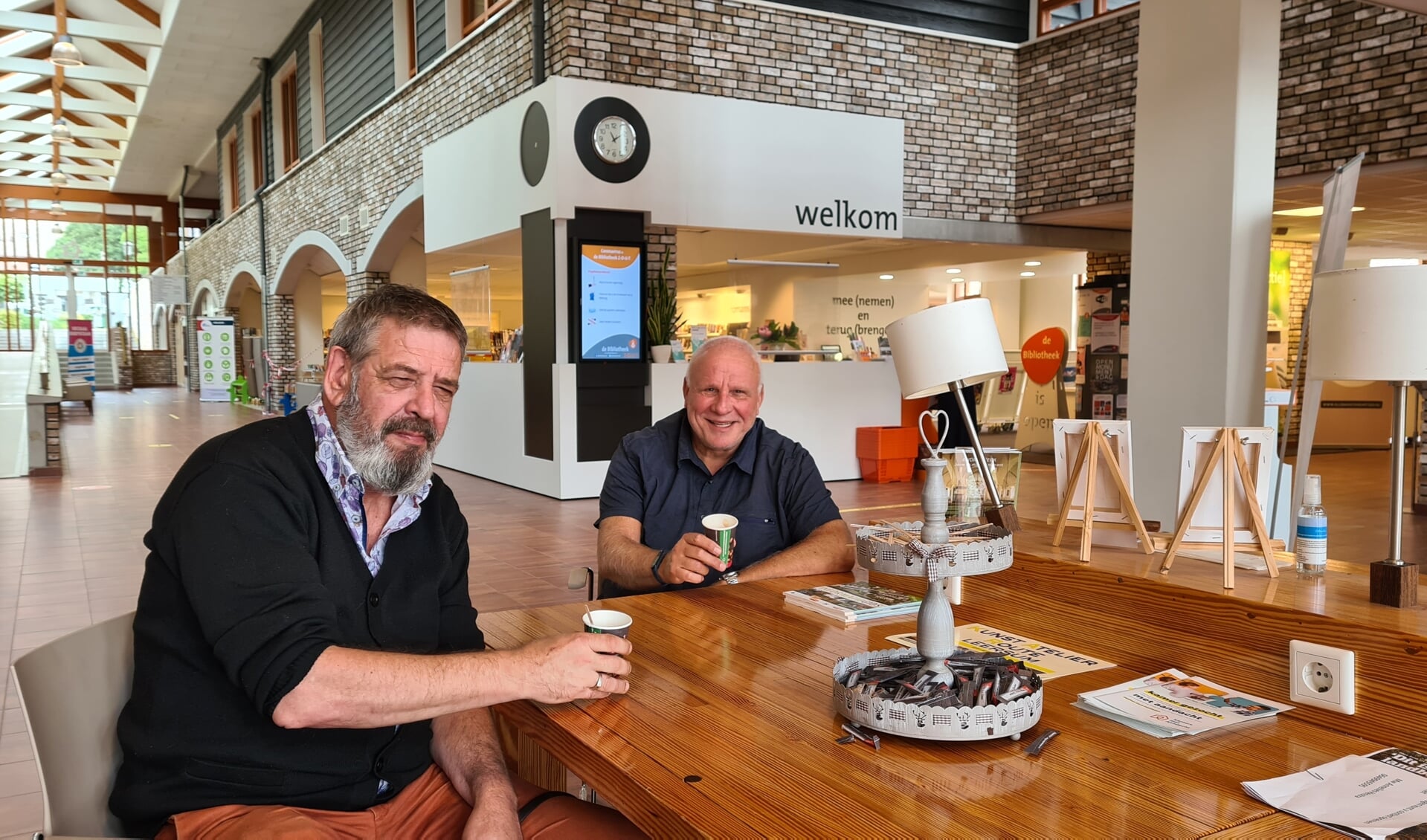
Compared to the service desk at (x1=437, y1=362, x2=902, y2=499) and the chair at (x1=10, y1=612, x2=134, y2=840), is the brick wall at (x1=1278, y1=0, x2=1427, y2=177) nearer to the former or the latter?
the service desk at (x1=437, y1=362, x2=902, y2=499)

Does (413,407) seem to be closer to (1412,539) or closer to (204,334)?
(1412,539)

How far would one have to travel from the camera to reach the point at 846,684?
152cm

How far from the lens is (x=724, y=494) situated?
2.87 metres

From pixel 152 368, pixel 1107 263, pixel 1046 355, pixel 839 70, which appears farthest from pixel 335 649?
pixel 152 368

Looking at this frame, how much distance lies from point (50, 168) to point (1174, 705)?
110 feet

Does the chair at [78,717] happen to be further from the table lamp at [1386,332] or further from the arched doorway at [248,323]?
the arched doorway at [248,323]

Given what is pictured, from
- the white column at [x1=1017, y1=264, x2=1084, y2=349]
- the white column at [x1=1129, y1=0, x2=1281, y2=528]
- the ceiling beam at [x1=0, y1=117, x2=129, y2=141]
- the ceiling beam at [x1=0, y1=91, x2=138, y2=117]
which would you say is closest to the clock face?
the white column at [x1=1129, y1=0, x2=1281, y2=528]

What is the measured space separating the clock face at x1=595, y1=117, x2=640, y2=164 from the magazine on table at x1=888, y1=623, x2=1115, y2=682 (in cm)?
660

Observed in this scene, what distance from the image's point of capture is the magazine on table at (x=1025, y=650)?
70.1 inches

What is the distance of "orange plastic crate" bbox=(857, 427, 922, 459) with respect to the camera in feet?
30.6

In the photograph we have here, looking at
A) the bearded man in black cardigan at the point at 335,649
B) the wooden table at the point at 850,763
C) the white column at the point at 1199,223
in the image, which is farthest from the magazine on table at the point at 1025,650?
the white column at the point at 1199,223

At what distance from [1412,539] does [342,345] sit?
7480 millimetres

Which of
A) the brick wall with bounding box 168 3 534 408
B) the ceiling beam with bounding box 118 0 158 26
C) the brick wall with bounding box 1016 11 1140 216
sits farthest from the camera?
the ceiling beam with bounding box 118 0 158 26

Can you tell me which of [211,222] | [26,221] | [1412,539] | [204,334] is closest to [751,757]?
[1412,539]
